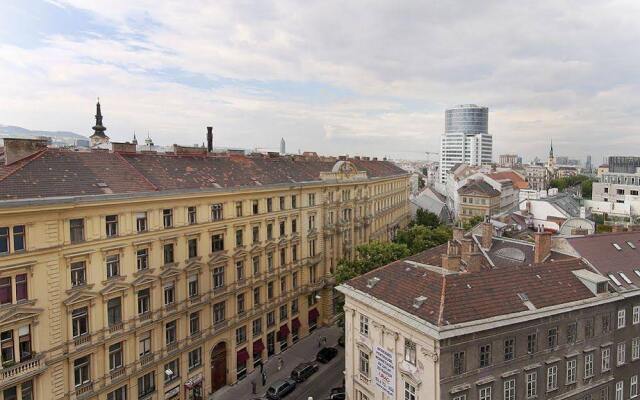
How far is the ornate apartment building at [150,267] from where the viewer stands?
29.2m

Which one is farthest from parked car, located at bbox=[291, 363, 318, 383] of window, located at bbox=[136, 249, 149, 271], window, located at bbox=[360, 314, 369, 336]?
window, located at bbox=[136, 249, 149, 271]


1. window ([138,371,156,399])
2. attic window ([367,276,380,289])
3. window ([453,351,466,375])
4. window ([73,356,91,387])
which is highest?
attic window ([367,276,380,289])

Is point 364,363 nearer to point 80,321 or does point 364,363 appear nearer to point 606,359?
point 606,359

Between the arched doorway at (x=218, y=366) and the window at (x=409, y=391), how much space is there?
2216 centimetres

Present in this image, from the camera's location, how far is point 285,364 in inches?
1977

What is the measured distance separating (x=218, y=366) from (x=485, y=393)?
27151mm

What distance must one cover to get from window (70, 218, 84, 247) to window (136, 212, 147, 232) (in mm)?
4559

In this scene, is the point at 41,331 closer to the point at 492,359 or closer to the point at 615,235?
the point at 492,359

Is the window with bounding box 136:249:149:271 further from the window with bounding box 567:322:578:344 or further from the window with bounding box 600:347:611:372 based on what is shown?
the window with bounding box 600:347:611:372

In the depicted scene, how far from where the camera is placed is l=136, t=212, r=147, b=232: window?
3588cm

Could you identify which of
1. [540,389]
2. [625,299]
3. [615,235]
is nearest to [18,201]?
[540,389]

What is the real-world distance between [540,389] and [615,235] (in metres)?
19.6

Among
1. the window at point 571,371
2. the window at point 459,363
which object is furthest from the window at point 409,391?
the window at point 571,371

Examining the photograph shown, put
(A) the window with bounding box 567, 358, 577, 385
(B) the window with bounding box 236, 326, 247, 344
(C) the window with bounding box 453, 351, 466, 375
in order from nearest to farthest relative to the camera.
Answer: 1. (C) the window with bounding box 453, 351, 466, 375
2. (A) the window with bounding box 567, 358, 577, 385
3. (B) the window with bounding box 236, 326, 247, 344
